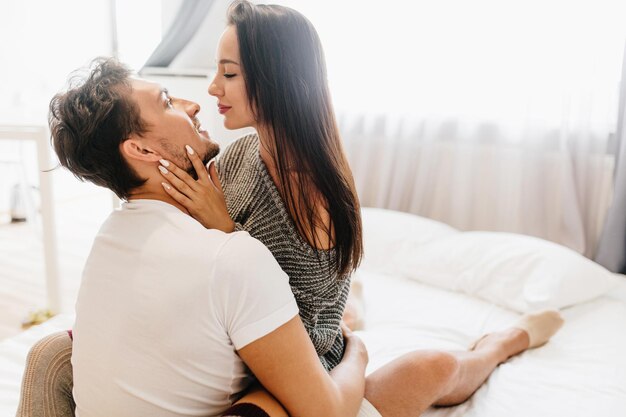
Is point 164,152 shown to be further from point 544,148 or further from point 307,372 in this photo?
point 544,148

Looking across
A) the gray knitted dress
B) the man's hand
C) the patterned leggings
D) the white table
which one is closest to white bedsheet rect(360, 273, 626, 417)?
the gray knitted dress

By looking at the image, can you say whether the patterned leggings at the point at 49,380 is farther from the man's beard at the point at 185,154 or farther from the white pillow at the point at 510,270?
the white pillow at the point at 510,270

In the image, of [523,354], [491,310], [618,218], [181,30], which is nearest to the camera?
[523,354]

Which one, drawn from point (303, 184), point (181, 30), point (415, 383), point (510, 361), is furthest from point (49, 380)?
point (181, 30)

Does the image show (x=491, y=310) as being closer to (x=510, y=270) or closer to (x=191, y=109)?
(x=510, y=270)

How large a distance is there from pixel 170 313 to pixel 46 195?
1.67 m

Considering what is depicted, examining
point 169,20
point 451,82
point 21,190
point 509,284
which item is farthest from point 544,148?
point 21,190

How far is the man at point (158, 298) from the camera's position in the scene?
0.79 m

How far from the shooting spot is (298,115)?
42.8 inches

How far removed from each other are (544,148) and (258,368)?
1.80 m

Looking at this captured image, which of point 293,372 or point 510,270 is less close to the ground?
point 293,372

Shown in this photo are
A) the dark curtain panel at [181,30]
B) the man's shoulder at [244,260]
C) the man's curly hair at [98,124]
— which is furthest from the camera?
the dark curtain panel at [181,30]

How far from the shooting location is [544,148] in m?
2.17

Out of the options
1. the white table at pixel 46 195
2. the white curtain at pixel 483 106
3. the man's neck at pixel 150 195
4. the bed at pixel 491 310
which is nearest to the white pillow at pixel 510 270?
the bed at pixel 491 310
